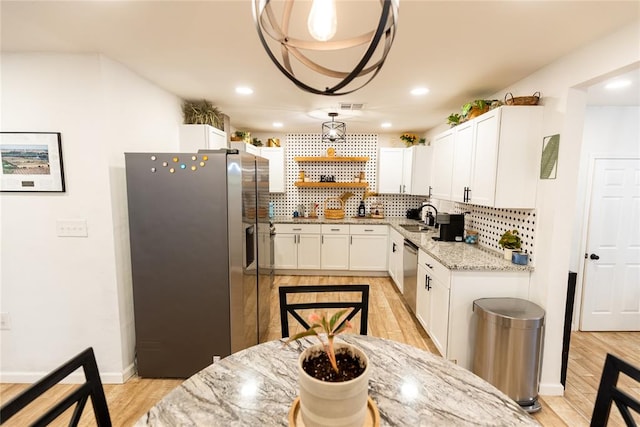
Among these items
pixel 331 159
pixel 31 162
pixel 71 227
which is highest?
pixel 331 159

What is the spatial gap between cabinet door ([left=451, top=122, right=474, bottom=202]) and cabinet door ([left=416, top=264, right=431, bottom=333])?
2.80ft

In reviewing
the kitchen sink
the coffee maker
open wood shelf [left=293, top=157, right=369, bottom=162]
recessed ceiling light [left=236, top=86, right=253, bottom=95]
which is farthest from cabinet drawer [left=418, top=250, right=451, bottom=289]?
recessed ceiling light [left=236, top=86, right=253, bottom=95]

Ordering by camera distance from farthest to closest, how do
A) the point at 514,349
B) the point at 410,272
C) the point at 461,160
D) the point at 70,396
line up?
the point at 410,272
the point at 461,160
the point at 514,349
the point at 70,396

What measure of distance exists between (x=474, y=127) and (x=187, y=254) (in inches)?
107

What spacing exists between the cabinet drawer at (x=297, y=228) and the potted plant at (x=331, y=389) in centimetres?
368

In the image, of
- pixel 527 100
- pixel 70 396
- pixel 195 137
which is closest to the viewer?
pixel 70 396

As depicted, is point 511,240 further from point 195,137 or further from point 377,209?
point 195,137

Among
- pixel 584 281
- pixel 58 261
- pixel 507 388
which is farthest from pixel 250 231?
pixel 584 281

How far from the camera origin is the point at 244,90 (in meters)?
2.80

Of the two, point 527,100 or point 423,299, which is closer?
point 527,100

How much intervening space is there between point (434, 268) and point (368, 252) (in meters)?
1.95

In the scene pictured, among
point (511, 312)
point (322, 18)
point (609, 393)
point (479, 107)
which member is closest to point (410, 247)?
point (511, 312)

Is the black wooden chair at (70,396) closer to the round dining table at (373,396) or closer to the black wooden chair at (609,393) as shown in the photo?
the round dining table at (373,396)

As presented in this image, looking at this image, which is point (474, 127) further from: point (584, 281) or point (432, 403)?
point (432, 403)
